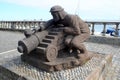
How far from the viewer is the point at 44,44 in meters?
2.96

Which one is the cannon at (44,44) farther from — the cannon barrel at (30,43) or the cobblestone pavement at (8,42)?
the cobblestone pavement at (8,42)

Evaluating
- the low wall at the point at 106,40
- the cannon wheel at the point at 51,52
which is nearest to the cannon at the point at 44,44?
the cannon wheel at the point at 51,52

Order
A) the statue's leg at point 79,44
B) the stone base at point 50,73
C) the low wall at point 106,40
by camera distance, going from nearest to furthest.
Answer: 1. the stone base at point 50,73
2. the statue's leg at point 79,44
3. the low wall at point 106,40

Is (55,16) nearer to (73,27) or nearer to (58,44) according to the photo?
(73,27)

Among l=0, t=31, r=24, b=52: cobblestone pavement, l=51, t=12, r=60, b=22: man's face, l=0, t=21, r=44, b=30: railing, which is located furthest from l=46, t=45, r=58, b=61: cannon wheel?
l=0, t=21, r=44, b=30: railing

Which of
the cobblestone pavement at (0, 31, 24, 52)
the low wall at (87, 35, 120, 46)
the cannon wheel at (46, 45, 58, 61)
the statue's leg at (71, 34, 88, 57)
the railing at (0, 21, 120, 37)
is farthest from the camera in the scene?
the railing at (0, 21, 120, 37)

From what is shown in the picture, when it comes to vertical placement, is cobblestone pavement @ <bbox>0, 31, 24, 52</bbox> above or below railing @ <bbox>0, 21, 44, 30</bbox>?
below

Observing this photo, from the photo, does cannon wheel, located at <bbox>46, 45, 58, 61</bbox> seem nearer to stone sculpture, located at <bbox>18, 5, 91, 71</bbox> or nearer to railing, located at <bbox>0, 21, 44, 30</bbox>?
stone sculpture, located at <bbox>18, 5, 91, 71</bbox>

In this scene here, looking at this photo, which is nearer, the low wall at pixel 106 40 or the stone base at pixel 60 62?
the stone base at pixel 60 62

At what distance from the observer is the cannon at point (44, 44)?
284cm

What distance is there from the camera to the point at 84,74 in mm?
2752

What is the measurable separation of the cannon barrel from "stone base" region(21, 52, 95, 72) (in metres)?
0.25

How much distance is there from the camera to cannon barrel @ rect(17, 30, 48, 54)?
112 inches

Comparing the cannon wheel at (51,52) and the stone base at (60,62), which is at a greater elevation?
the cannon wheel at (51,52)
